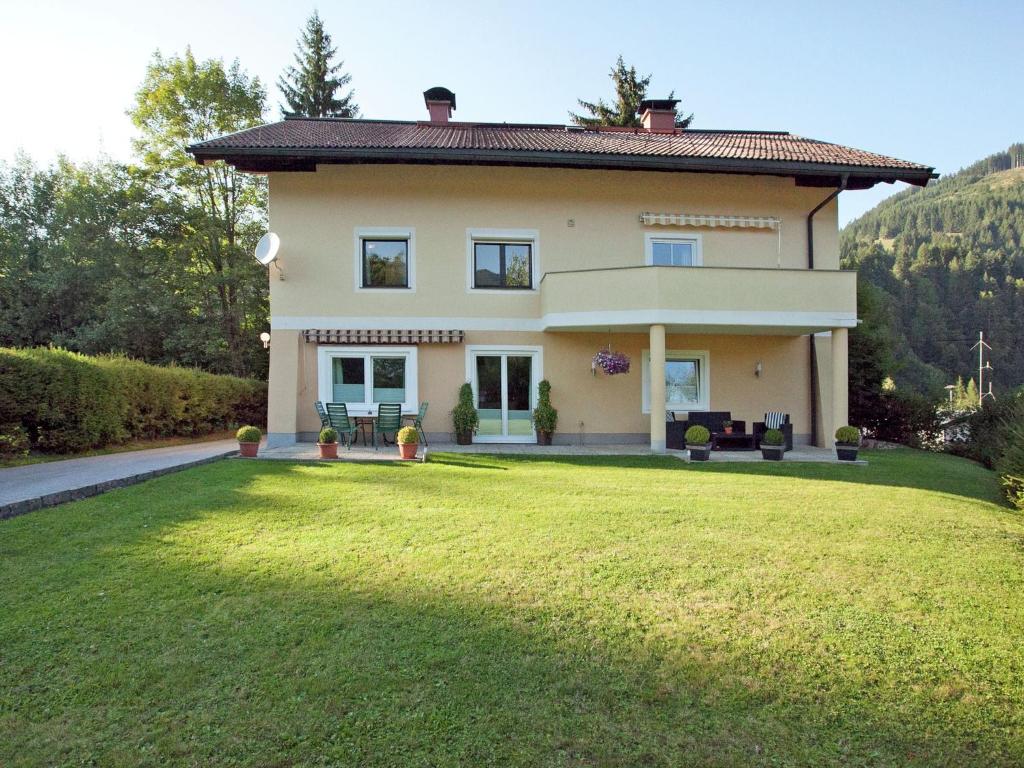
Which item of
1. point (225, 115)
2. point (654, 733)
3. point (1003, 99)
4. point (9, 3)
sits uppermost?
point (225, 115)

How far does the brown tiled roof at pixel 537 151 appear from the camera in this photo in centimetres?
1220

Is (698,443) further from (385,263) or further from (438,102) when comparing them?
(438,102)

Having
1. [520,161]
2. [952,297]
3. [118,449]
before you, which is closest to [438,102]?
[520,161]

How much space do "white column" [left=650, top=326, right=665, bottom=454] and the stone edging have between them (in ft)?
29.2

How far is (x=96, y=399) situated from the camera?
1045cm

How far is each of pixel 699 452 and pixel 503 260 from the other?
664cm

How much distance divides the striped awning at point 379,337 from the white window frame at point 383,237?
3.44 feet

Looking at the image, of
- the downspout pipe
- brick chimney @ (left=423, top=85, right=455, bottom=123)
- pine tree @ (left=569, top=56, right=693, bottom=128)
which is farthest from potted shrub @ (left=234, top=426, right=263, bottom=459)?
pine tree @ (left=569, top=56, right=693, bottom=128)

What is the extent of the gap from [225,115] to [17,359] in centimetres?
1963

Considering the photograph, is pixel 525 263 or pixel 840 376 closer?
pixel 840 376

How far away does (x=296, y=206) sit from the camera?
43.3ft

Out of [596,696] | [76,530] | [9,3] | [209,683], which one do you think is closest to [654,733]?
[596,696]

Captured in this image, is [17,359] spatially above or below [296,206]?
below

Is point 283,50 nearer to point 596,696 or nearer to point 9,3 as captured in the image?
point 9,3
